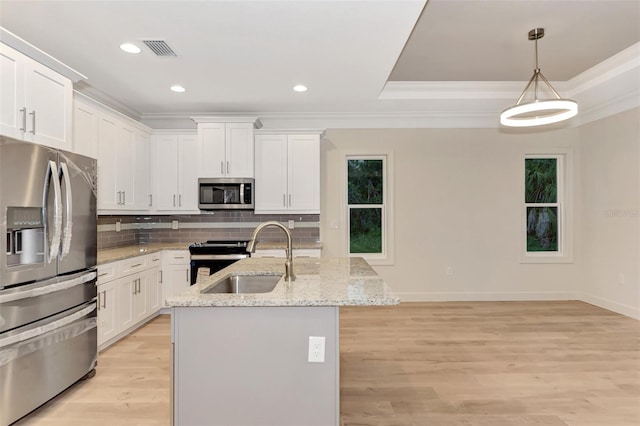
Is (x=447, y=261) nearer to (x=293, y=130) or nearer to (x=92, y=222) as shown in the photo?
(x=293, y=130)

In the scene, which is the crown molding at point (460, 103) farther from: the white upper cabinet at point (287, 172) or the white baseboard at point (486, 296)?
the white baseboard at point (486, 296)

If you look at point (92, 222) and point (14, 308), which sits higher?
point (92, 222)

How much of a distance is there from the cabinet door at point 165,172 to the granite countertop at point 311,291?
2.75m

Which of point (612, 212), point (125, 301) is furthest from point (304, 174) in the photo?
point (612, 212)

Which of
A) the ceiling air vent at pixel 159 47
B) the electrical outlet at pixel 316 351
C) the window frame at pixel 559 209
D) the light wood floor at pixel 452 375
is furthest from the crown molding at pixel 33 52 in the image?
the window frame at pixel 559 209

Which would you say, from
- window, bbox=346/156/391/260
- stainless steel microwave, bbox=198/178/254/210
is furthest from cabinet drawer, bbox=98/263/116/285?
window, bbox=346/156/391/260

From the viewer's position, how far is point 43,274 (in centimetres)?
239

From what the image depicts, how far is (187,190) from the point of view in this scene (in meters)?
4.88

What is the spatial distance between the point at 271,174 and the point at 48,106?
2573 mm

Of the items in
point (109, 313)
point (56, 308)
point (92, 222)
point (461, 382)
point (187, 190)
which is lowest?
point (461, 382)

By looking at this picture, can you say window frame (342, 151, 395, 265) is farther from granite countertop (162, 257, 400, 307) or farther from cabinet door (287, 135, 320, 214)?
granite countertop (162, 257, 400, 307)

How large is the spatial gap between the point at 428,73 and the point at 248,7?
252 cm

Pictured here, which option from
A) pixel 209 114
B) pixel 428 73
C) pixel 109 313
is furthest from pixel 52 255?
pixel 428 73

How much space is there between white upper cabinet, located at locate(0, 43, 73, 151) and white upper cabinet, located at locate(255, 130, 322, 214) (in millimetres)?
2299
